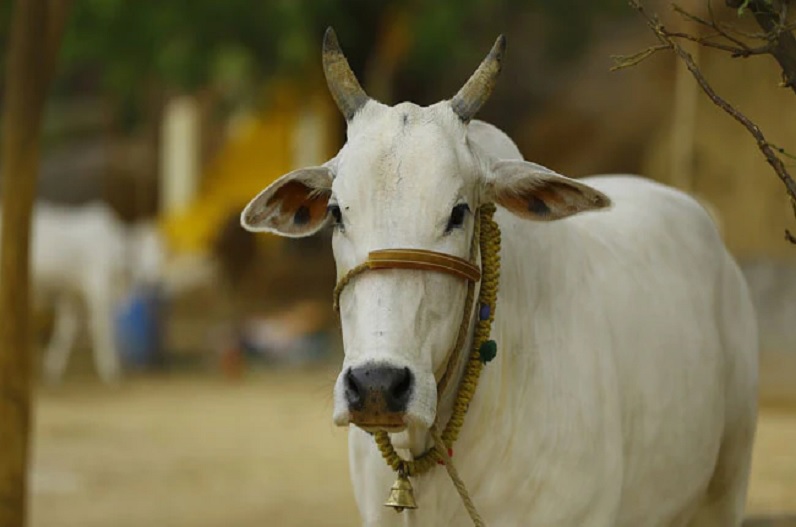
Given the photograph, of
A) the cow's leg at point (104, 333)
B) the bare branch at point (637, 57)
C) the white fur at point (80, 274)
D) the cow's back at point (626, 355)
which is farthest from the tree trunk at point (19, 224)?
the cow's leg at point (104, 333)

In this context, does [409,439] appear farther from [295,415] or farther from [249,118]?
[249,118]

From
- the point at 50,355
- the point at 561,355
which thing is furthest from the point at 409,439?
the point at 50,355

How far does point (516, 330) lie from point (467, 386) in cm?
30

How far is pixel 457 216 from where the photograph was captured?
12.0ft

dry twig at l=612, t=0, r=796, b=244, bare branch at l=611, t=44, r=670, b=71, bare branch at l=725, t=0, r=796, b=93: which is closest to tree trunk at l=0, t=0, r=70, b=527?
bare branch at l=611, t=44, r=670, b=71

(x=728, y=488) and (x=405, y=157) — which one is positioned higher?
(x=405, y=157)

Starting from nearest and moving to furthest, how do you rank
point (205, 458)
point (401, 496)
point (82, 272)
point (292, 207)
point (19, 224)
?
1. point (401, 496)
2. point (292, 207)
3. point (19, 224)
4. point (205, 458)
5. point (82, 272)

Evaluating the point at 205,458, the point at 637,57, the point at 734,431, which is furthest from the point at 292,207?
the point at 205,458

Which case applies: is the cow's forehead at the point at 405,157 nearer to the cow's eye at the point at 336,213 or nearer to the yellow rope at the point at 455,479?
the cow's eye at the point at 336,213

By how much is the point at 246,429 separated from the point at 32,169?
5.53 metres

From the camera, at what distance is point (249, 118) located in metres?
20.2

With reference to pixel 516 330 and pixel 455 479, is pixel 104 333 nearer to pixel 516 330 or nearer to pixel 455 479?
pixel 516 330

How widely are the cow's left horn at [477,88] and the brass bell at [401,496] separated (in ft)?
2.97

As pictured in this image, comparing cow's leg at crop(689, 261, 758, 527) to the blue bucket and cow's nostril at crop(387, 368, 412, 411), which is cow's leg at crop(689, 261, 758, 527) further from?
the blue bucket
